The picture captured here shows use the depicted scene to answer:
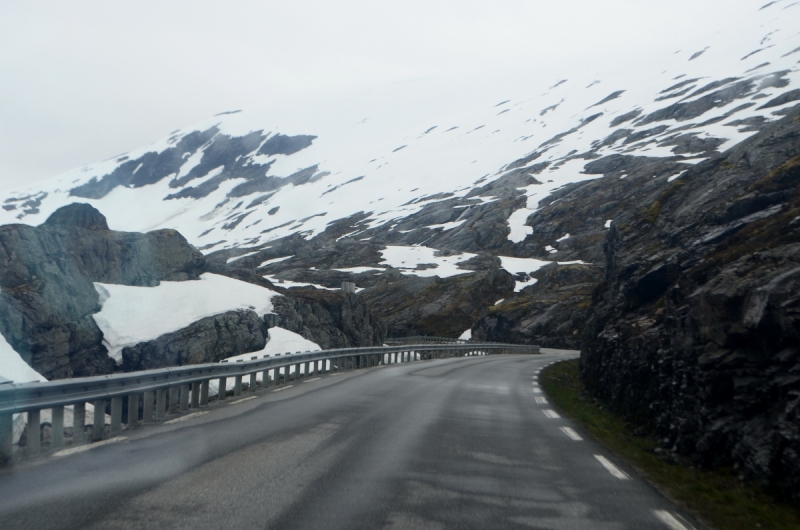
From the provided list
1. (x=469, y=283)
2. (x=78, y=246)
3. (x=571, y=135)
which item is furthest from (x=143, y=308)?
(x=571, y=135)

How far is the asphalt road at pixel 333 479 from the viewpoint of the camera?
528 centimetres

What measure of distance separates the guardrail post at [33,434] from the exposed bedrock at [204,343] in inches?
605

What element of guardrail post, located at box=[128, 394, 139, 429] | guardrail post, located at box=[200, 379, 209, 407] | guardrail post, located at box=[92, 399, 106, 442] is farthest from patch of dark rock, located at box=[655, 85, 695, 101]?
guardrail post, located at box=[92, 399, 106, 442]

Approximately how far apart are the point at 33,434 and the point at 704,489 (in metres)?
7.58

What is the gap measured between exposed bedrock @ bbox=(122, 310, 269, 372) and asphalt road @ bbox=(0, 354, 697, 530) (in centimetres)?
1300

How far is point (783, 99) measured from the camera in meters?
131

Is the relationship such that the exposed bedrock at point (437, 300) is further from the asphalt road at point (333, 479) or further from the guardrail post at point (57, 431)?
the guardrail post at point (57, 431)

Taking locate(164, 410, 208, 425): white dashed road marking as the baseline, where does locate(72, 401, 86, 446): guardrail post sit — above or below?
above

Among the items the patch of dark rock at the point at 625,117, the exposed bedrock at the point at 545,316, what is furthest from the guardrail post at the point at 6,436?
the patch of dark rock at the point at 625,117

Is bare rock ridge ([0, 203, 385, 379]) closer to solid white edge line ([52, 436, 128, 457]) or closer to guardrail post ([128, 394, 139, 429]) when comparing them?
guardrail post ([128, 394, 139, 429])

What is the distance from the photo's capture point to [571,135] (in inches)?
7367

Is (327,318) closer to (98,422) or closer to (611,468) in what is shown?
(98,422)

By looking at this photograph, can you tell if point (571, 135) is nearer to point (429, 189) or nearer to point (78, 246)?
point (429, 189)

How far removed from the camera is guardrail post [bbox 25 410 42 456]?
7.33 meters
